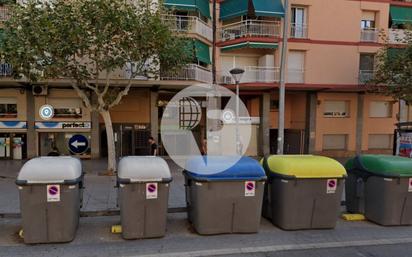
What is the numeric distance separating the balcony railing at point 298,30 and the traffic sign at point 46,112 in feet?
48.2

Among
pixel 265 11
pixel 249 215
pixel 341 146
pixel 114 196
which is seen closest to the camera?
pixel 249 215

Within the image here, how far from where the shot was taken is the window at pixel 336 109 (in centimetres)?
2052

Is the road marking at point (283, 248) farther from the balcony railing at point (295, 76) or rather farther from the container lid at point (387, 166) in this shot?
the balcony railing at point (295, 76)

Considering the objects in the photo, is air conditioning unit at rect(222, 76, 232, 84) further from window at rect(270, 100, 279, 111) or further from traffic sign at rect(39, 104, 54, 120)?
traffic sign at rect(39, 104, 54, 120)

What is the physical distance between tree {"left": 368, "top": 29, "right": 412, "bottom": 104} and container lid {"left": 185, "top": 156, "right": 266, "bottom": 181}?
553 inches

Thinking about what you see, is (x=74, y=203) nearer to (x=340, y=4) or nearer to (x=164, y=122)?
(x=164, y=122)

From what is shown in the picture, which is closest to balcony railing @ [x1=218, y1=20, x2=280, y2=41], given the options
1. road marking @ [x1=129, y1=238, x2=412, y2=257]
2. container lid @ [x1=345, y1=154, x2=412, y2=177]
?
container lid @ [x1=345, y1=154, x2=412, y2=177]

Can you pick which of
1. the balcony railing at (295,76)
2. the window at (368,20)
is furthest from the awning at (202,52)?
the window at (368,20)

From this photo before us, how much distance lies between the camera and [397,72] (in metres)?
16.3

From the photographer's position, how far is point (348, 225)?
602cm

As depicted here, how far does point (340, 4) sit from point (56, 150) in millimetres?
19024

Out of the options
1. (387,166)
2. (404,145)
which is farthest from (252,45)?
(387,166)

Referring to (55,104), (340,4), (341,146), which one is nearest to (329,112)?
(341,146)

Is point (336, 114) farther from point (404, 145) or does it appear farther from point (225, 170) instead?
point (225, 170)
